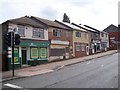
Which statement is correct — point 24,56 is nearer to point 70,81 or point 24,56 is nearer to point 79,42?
point 70,81

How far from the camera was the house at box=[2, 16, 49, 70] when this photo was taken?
26344 mm

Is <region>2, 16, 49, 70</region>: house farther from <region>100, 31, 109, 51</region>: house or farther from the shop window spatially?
<region>100, 31, 109, 51</region>: house

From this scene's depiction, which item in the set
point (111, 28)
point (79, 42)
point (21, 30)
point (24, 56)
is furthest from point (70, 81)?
point (111, 28)

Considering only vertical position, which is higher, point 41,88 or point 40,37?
point 40,37

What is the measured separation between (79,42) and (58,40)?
28.3ft

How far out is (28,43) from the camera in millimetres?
28359

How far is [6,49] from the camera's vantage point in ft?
84.8

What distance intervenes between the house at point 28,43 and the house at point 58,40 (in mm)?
1309

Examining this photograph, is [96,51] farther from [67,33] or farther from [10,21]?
[10,21]

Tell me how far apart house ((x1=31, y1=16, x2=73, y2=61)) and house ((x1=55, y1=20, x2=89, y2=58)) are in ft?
5.62

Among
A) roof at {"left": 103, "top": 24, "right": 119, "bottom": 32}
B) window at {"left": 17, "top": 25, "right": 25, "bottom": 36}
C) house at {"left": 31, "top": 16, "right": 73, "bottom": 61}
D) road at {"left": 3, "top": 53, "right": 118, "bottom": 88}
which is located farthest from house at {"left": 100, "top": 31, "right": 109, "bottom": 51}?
road at {"left": 3, "top": 53, "right": 118, "bottom": 88}

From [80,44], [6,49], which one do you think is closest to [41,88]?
[6,49]

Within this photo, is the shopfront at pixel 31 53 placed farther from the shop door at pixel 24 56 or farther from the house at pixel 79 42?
the house at pixel 79 42

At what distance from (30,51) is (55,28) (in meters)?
7.46
